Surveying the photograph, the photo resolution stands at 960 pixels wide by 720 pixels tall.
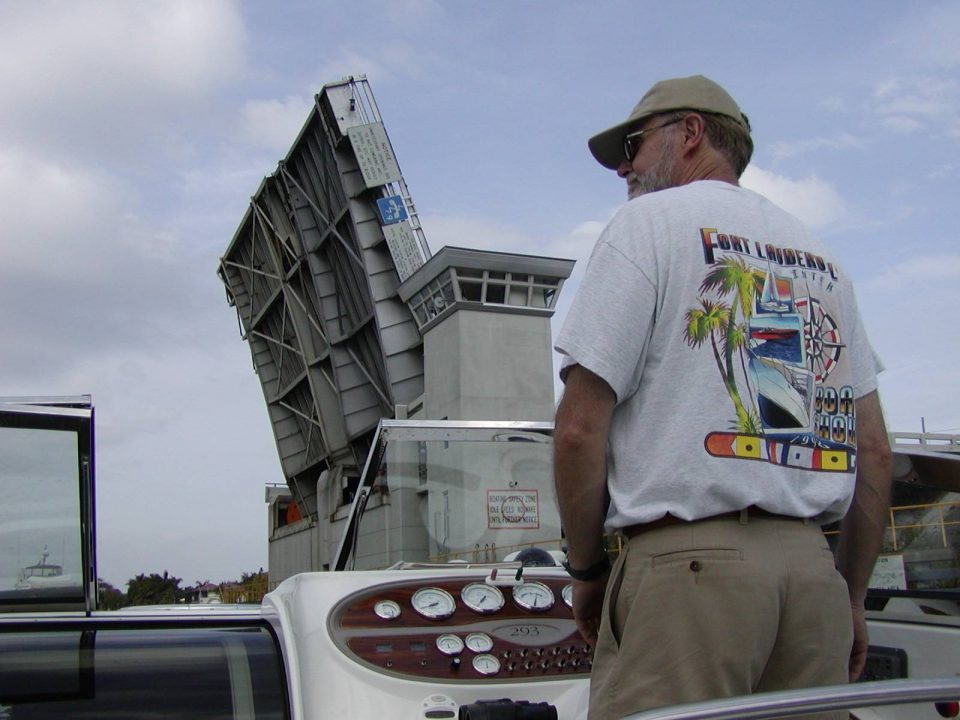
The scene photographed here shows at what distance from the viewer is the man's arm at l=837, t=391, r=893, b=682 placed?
1.98 m

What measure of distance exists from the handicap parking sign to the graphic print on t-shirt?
25546 mm

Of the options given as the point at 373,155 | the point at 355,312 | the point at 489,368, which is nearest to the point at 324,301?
the point at 355,312

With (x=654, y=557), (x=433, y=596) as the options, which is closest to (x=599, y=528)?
(x=654, y=557)

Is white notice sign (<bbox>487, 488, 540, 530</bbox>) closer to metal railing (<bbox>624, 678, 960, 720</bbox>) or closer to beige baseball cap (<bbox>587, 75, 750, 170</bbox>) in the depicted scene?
beige baseball cap (<bbox>587, 75, 750, 170</bbox>)

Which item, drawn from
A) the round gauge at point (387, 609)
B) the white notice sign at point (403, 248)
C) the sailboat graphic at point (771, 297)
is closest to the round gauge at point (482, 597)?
the round gauge at point (387, 609)

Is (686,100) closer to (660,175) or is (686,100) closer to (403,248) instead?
(660,175)

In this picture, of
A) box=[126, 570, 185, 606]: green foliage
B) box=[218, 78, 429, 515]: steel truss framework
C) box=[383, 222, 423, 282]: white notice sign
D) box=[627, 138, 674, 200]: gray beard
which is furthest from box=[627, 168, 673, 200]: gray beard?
box=[218, 78, 429, 515]: steel truss framework

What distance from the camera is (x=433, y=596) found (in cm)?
305

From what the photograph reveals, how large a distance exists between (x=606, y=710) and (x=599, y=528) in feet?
1.01

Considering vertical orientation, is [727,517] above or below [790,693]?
above

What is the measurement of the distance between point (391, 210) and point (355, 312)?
4.08 metres

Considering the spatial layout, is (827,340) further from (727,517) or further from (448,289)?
(448,289)

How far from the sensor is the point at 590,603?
185 centimetres

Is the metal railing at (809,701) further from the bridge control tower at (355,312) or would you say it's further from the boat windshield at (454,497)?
the bridge control tower at (355,312)
